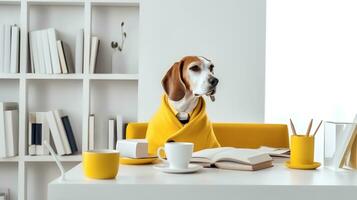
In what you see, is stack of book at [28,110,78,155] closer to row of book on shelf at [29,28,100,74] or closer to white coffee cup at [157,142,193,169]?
row of book on shelf at [29,28,100,74]

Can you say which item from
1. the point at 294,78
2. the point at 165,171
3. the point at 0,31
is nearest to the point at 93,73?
the point at 0,31

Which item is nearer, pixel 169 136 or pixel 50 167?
pixel 169 136

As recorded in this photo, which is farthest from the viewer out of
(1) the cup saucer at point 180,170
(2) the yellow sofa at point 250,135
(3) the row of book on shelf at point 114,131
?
(3) the row of book on shelf at point 114,131

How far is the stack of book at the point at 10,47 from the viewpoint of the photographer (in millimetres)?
3152

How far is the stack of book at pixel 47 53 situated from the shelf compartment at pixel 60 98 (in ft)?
A: 0.69

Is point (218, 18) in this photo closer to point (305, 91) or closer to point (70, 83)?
point (305, 91)

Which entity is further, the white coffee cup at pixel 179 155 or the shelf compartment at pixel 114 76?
the shelf compartment at pixel 114 76

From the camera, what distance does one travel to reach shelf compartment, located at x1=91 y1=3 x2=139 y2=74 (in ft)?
11.1

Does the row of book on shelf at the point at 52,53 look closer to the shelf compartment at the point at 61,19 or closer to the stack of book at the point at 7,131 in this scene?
the shelf compartment at the point at 61,19

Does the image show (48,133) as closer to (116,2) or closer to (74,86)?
(74,86)

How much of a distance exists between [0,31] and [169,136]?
6.02 feet

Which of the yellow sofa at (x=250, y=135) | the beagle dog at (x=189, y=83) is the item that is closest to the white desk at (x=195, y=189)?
the beagle dog at (x=189, y=83)

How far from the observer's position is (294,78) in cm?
349

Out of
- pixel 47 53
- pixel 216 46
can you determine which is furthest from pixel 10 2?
pixel 216 46
